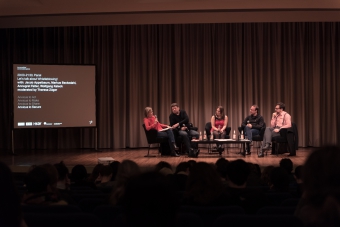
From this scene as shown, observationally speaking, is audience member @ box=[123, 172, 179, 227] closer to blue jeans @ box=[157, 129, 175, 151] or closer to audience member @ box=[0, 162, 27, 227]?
audience member @ box=[0, 162, 27, 227]

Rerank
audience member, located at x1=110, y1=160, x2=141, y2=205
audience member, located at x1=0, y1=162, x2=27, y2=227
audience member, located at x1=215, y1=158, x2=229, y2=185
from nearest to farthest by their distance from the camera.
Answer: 1. audience member, located at x1=0, y1=162, x2=27, y2=227
2. audience member, located at x1=110, y1=160, x2=141, y2=205
3. audience member, located at x1=215, y1=158, x2=229, y2=185

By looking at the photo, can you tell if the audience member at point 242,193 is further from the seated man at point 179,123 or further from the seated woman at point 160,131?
the seated man at point 179,123

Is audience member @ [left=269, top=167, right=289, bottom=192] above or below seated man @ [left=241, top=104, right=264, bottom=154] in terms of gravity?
below

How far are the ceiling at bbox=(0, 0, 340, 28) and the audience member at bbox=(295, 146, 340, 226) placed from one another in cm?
888

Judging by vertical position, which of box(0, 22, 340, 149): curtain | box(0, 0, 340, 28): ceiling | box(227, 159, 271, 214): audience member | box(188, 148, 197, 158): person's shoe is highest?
box(0, 0, 340, 28): ceiling

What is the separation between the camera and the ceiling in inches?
396

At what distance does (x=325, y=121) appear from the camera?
12586mm

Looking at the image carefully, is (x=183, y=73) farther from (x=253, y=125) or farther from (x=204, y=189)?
(x=204, y=189)

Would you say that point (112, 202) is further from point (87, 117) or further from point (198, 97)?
point (198, 97)

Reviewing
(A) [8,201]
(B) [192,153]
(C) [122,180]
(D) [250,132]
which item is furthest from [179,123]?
(A) [8,201]

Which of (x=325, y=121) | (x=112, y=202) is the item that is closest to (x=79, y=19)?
(x=325, y=121)

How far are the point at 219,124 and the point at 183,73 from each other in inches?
100

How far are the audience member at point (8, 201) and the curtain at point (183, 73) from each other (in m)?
11.0

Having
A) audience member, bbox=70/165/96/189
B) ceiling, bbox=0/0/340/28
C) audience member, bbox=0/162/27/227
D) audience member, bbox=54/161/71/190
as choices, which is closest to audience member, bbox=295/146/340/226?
audience member, bbox=0/162/27/227
